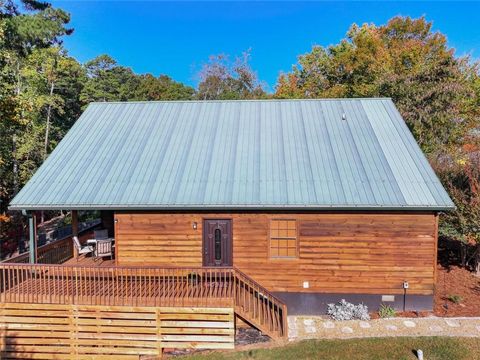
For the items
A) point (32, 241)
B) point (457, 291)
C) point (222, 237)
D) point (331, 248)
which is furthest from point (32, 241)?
point (457, 291)

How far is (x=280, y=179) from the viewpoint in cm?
1106

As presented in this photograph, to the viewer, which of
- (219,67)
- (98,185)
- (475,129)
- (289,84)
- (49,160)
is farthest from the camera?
(219,67)

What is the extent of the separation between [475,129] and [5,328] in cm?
2761

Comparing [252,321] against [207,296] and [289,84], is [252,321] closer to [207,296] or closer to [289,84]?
[207,296]

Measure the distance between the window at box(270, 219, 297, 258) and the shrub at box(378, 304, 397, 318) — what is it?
119 inches

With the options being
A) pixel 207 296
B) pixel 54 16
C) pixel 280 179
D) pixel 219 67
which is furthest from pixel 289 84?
pixel 207 296

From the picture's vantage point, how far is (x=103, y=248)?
474 inches

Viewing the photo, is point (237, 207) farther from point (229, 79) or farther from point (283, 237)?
point (229, 79)

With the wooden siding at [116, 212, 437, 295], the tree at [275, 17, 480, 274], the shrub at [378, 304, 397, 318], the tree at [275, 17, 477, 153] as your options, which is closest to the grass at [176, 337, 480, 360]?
the shrub at [378, 304, 397, 318]

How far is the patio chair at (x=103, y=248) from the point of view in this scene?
1197 centimetres

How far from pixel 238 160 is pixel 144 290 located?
517 cm

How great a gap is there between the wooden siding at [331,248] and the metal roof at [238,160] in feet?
2.08

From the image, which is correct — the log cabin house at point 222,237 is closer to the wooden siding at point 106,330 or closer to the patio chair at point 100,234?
the wooden siding at point 106,330

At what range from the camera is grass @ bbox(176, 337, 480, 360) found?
Result: 809 centimetres
